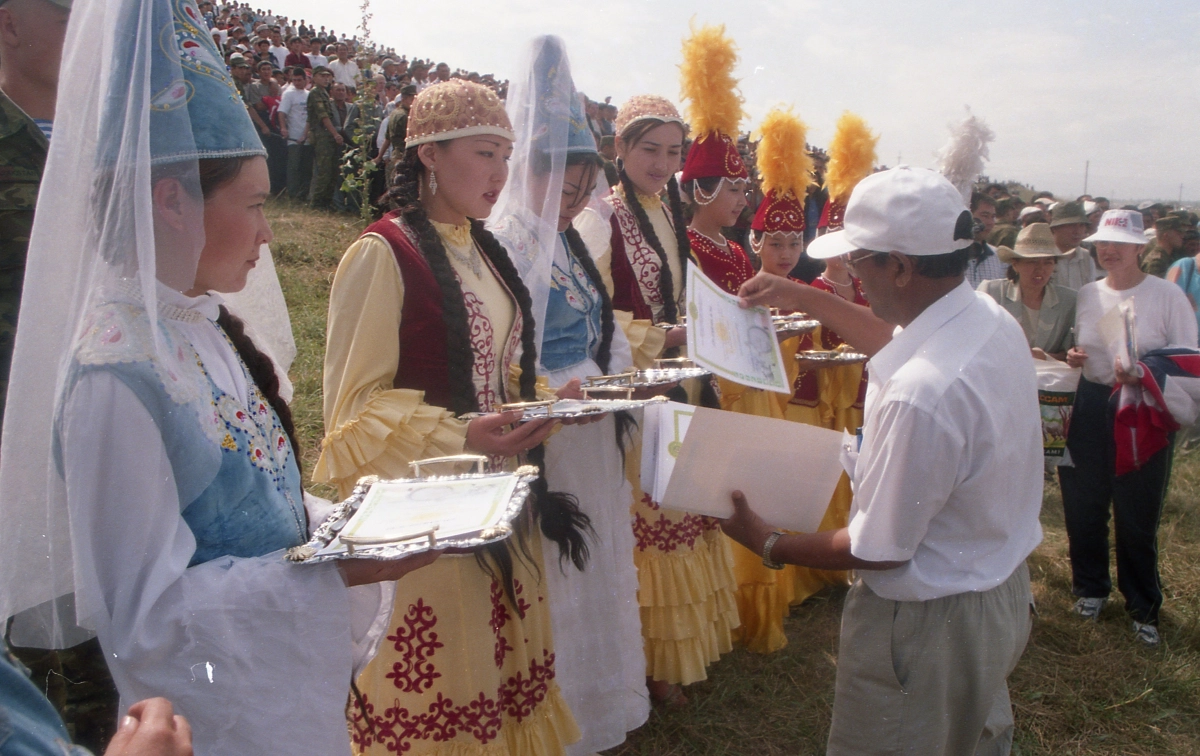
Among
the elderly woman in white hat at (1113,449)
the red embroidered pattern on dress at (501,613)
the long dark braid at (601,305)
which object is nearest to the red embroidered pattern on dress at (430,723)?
the red embroidered pattern on dress at (501,613)

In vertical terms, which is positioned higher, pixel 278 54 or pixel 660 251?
pixel 278 54

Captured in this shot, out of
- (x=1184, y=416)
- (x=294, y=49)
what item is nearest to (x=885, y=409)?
(x=1184, y=416)

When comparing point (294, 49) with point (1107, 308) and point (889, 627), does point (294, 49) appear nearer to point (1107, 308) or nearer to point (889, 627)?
point (1107, 308)

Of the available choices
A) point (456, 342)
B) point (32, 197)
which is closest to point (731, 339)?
point (456, 342)

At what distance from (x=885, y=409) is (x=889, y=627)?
0.54 metres

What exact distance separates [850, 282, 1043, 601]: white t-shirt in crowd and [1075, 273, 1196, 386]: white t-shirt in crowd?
2.68 meters

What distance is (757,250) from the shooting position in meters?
4.38

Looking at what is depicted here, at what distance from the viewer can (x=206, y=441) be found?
141 centimetres

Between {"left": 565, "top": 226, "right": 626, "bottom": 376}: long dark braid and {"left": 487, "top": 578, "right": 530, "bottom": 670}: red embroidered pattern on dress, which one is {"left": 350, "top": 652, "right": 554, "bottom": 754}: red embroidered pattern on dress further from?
{"left": 565, "top": 226, "right": 626, "bottom": 376}: long dark braid

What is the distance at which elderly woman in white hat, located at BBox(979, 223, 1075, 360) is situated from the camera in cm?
439

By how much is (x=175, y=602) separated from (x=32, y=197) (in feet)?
4.02

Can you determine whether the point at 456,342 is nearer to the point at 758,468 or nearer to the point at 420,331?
the point at 420,331

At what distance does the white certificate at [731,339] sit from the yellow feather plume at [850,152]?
217cm

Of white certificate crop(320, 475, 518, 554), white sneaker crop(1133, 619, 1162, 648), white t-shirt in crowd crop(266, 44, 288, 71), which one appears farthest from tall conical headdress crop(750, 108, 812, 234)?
white t-shirt in crowd crop(266, 44, 288, 71)
